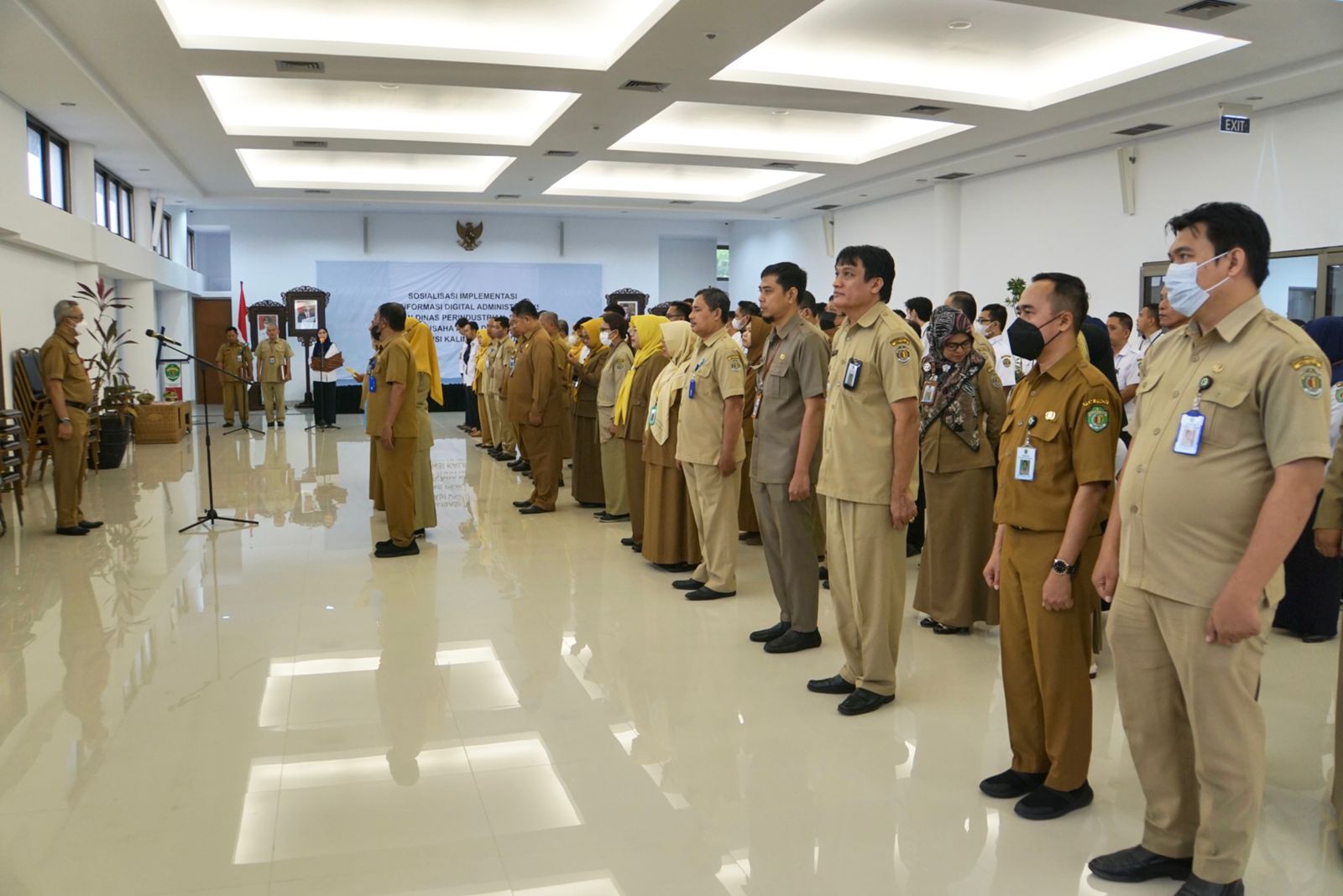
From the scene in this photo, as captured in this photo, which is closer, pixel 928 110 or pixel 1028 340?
pixel 1028 340

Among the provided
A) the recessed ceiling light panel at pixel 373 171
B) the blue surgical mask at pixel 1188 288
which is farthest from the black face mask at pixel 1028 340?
the recessed ceiling light panel at pixel 373 171

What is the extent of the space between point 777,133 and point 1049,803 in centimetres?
1065

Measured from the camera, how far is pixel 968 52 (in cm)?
873

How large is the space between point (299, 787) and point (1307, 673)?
4.01m

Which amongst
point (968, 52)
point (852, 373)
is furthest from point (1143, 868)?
point (968, 52)

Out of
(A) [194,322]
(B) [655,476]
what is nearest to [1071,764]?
(B) [655,476]

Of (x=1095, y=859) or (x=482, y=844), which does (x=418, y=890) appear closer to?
(x=482, y=844)

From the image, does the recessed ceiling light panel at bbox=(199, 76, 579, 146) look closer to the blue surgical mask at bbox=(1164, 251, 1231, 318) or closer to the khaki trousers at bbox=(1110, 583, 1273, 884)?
the blue surgical mask at bbox=(1164, 251, 1231, 318)

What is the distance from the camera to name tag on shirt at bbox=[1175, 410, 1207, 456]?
2.17 metres

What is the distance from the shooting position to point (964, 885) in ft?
8.12

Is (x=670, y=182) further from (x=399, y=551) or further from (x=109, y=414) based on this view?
(x=399, y=551)

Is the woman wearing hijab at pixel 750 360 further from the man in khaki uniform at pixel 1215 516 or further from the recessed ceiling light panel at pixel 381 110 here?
the recessed ceiling light panel at pixel 381 110

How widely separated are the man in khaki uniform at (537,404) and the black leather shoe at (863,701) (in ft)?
14.4

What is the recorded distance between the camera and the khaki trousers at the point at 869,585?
11.8 ft
